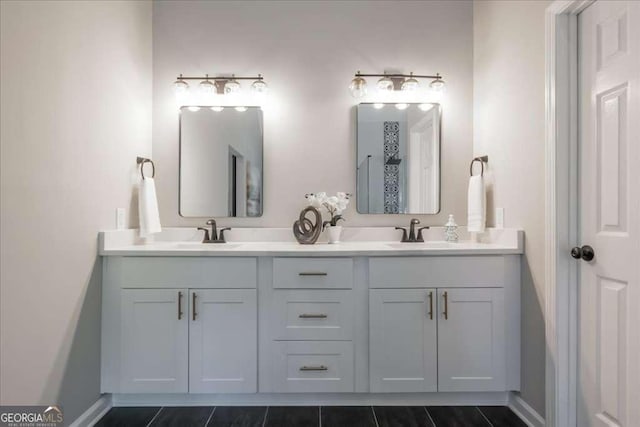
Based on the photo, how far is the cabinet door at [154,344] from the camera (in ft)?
6.11

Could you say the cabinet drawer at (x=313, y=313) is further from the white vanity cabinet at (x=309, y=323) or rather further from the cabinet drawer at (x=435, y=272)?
the cabinet drawer at (x=435, y=272)

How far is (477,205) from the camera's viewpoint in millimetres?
2184

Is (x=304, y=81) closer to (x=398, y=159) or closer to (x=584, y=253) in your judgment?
(x=398, y=159)

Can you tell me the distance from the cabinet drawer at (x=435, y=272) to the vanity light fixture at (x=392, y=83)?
3.87 ft

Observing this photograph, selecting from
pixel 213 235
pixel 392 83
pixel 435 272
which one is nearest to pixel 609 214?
pixel 435 272

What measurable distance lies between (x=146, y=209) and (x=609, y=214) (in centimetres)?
234

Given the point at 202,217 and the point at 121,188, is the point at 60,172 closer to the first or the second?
the point at 121,188

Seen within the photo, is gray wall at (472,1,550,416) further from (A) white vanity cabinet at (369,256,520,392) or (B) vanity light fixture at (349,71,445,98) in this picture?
(B) vanity light fixture at (349,71,445,98)

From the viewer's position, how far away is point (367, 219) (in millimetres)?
2461

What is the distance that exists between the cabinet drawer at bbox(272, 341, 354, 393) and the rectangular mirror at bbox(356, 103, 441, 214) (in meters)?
1.00

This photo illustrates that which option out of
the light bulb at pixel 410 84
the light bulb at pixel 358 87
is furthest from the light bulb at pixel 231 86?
the light bulb at pixel 410 84

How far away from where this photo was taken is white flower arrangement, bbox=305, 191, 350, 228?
2.34 metres

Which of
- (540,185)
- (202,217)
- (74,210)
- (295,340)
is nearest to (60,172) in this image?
(74,210)

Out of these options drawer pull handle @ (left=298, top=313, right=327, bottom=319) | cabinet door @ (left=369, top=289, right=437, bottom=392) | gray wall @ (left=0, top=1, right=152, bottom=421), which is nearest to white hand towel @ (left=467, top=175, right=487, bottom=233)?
cabinet door @ (left=369, top=289, right=437, bottom=392)
